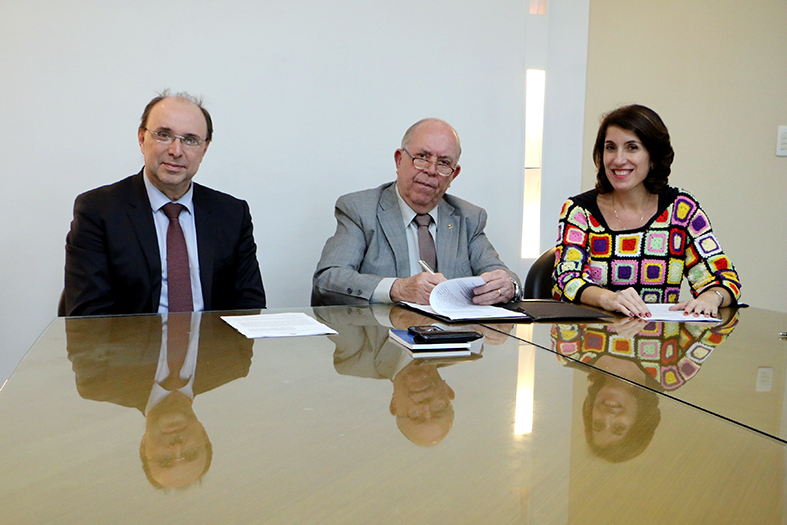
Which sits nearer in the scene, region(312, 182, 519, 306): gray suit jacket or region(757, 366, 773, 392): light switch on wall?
region(757, 366, 773, 392): light switch on wall

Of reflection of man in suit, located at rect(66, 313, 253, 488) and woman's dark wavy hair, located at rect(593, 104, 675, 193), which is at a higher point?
woman's dark wavy hair, located at rect(593, 104, 675, 193)

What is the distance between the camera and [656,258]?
7.43 feet

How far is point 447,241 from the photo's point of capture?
2543 mm

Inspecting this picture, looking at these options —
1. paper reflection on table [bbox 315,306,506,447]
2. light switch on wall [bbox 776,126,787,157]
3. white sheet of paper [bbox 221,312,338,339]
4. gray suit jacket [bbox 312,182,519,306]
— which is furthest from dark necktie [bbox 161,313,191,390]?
light switch on wall [bbox 776,126,787,157]

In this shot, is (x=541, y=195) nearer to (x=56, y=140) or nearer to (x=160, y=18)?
(x=160, y=18)

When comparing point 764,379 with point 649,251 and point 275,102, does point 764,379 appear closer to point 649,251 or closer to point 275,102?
point 649,251

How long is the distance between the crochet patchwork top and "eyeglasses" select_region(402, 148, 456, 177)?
521 millimetres

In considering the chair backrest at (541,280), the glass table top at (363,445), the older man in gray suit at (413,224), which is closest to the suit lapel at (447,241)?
the older man in gray suit at (413,224)

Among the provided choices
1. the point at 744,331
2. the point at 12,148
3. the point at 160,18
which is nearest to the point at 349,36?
the point at 160,18

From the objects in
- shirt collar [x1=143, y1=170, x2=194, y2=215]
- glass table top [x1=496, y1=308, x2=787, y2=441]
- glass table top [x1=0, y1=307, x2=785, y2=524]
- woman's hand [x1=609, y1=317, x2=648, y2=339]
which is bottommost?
woman's hand [x1=609, y1=317, x2=648, y2=339]

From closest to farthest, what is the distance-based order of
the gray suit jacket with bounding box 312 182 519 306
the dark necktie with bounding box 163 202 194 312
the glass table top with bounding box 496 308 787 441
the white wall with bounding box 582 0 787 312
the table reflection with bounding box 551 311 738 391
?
the glass table top with bounding box 496 308 787 441 < the table reflection with bounding box 551 311 738 391 < the dark necktie with bounding box 163 202 194 312 < the gray suit jacket with bounding box 312 182 519 306 < the white wall with bounding box 582 0 787 312

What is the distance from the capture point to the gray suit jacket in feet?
7.68

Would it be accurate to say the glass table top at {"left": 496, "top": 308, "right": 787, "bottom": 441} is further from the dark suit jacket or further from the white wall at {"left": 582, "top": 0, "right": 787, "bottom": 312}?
the white wall at {"left": 582, "top": 0, "right": 787, "bottom": 312}

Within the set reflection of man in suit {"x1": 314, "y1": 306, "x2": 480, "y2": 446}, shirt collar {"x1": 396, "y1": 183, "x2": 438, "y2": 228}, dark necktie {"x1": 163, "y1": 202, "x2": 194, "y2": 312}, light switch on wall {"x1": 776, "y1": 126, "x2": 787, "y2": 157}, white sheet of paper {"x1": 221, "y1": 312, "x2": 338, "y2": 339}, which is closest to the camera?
reflection of man in suit {"x1": 314, "y1": 306, "x2": 480, "y2": 446}
